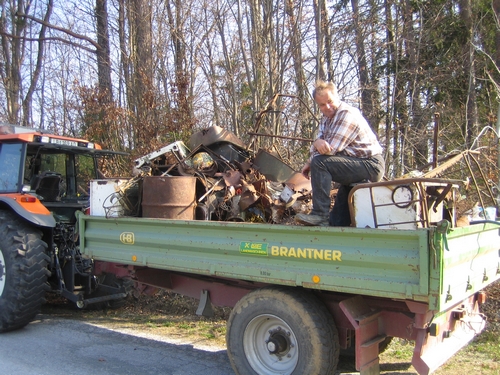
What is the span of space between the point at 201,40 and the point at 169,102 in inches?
63.6

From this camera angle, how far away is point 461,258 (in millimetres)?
3266

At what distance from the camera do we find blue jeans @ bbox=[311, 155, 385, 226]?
3790 millimetres

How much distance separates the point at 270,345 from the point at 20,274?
3221 millimetres

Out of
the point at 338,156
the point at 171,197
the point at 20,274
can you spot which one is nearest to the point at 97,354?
the point at 20,274

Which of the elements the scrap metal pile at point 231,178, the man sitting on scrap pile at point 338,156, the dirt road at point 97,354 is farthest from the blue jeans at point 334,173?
the dirt road at point 97,354

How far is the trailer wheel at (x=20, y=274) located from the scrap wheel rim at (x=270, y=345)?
290 centimetres

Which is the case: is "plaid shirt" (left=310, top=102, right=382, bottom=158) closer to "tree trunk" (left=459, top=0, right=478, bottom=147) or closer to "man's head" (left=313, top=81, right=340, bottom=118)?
"man's head" (left=313, top=81, right=340, bottom=118)

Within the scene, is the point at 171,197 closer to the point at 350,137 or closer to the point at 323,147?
the point at 323,147

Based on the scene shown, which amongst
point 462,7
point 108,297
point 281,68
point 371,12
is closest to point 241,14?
point 281,68

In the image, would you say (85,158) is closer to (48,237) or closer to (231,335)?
(48,237)

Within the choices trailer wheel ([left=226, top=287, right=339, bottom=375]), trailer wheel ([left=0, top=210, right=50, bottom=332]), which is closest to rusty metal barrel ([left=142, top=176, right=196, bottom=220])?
trailer wheel ([left=226, top=287, right=339, bottom=375])

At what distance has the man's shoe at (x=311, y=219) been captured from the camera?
3607mm

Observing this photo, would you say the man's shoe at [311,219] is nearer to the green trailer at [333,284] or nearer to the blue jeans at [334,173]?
the blue jeans at [334,173]

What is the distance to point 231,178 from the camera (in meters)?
5.04
